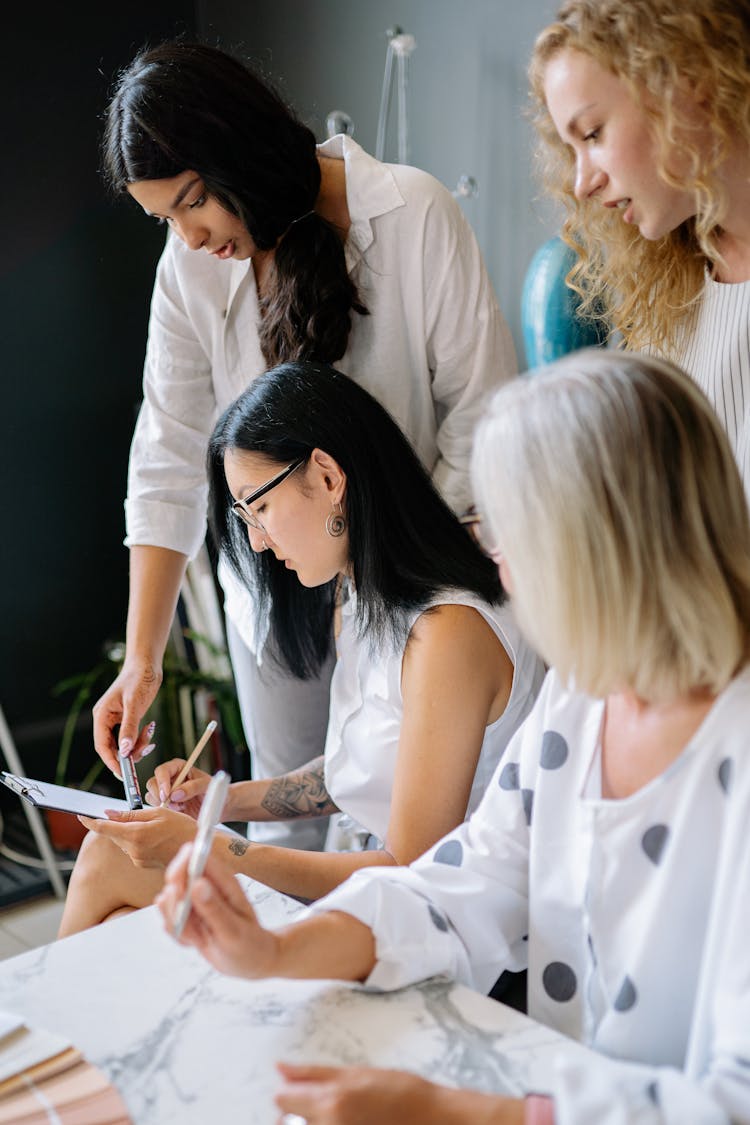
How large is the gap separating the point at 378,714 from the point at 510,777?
1.41 feet

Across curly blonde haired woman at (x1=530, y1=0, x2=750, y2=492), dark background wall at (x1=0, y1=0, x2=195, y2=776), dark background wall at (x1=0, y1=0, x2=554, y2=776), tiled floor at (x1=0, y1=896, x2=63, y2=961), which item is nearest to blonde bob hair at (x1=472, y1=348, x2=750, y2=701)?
curly blonde haired woman at (x1=530, y1=0, x2=750, y2=492)

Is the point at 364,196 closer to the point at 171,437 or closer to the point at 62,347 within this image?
the point at 171,437

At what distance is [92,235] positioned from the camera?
306 centimetres

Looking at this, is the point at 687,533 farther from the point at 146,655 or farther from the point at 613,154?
the point at 146,655

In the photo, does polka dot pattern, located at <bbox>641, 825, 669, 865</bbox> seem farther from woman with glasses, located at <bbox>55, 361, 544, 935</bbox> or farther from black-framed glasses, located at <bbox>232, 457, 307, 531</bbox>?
black-framed glasses, located at <bbox>232, 457, 307, 531</bbox>

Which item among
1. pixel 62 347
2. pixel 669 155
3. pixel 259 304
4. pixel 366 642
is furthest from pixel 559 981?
pixel 62 347

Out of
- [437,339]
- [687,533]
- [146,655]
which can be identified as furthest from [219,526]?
[687,533]

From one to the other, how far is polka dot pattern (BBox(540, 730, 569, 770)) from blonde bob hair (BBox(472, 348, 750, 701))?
0.17 meters

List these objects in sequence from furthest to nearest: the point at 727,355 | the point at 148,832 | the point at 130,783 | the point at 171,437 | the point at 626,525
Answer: the point at 171,437 → the point at 130,783 → the point at 727,355 → the point at 148,832 → the point at 626,525

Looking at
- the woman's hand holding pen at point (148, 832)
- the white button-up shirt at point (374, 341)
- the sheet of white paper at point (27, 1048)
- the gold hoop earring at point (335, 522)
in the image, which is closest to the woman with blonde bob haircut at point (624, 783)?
the sheet of white paper at point (27, 1048)

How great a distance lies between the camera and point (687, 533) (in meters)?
0.95

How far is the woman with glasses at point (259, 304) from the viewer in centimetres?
164

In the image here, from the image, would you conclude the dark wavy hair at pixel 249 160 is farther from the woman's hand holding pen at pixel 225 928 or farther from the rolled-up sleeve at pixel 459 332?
the woman's hand holding pen at pixel 225 928

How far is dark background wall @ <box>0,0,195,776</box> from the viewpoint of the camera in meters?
2.93
